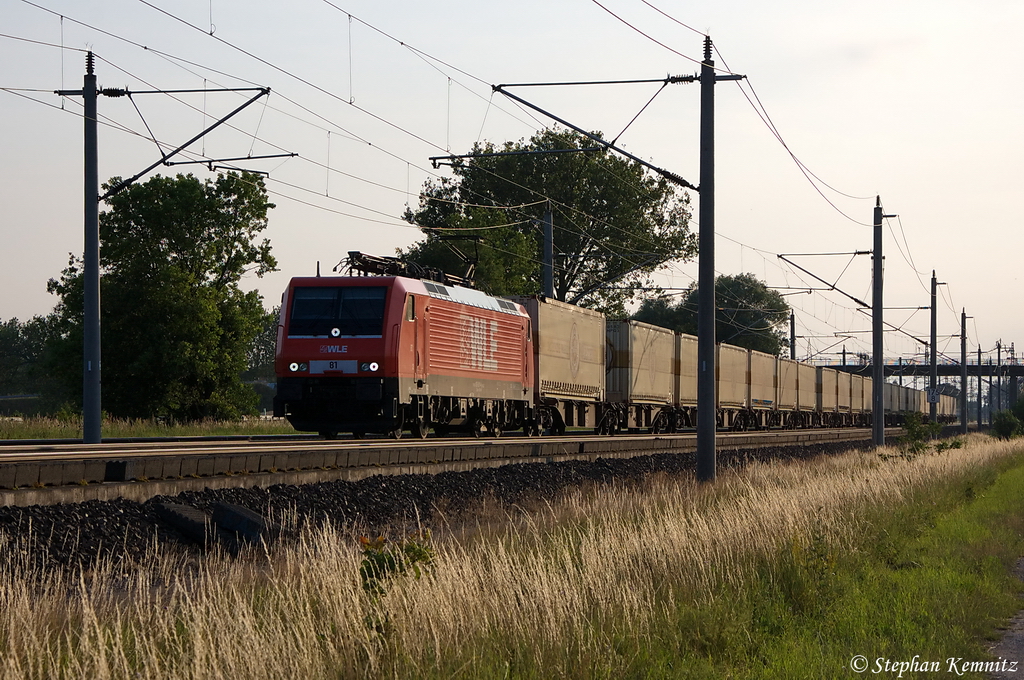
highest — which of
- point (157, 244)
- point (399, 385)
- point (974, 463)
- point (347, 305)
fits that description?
point (157, 244)

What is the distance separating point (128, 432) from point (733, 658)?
24.3 m

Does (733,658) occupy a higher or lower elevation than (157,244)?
lower

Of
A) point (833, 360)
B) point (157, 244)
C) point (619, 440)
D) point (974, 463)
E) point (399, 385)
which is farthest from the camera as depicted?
point (833, 360)

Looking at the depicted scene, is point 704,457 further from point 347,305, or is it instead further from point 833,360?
point 833,360

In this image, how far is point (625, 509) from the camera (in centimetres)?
1634

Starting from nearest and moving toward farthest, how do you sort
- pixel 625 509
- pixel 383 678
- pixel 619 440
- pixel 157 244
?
pixel 383 678
pixel 625 509
pixel 619 440
pixel 157 244

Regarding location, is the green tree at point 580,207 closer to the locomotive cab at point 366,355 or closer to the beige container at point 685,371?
the beige container at point 685,371

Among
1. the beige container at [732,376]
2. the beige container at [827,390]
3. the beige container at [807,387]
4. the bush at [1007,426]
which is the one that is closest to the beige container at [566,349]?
the beige container at [732,376]

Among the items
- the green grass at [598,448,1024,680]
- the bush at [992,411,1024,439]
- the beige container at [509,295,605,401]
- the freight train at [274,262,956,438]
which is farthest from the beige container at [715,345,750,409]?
the green grass at [598,448,1024,680]

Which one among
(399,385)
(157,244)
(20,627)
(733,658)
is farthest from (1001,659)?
(157,244)

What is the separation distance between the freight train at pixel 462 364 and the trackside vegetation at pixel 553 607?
972 cm

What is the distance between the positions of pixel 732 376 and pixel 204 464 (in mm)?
32944

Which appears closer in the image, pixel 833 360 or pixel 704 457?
pixel 704 457

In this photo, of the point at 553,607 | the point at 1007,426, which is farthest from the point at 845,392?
the point at 553,607
